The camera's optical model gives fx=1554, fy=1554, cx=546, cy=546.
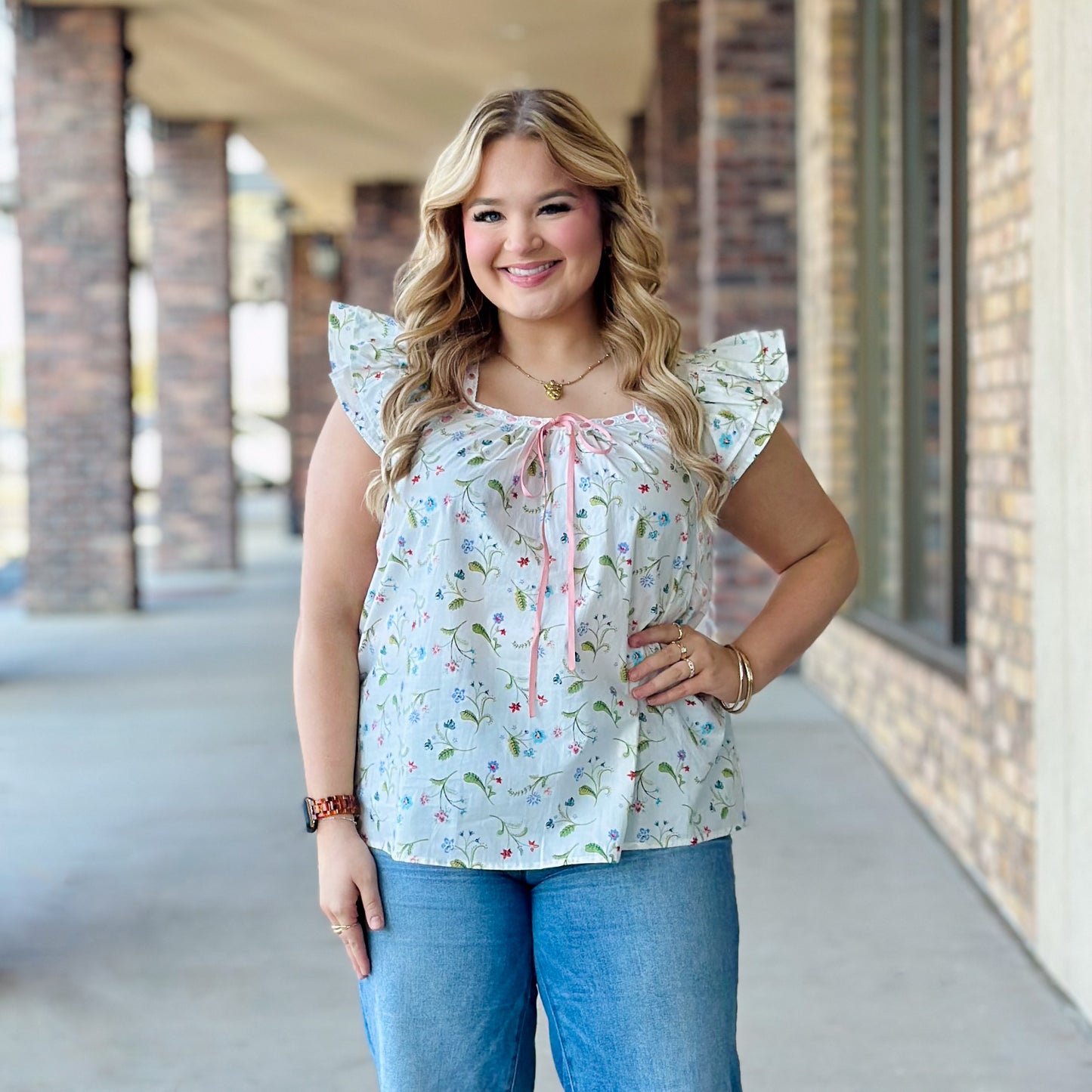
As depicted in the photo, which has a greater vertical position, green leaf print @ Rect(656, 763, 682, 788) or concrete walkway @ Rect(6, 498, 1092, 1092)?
green leaf print @ Rect(656, 763, 682, 788)

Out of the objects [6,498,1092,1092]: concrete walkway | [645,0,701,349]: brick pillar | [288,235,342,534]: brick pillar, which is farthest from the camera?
[288,235,342,534]: brick pillar

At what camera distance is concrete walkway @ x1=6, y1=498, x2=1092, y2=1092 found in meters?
3.07

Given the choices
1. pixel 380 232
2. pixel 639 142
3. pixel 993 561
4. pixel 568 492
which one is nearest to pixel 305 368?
pixel 380 232

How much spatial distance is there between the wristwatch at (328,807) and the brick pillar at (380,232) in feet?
51.4

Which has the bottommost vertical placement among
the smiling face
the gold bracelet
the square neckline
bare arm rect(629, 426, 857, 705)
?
the gold bracelet

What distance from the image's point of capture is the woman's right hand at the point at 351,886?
169 cm

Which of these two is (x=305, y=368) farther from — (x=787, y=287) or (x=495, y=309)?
(x=495, y=309)

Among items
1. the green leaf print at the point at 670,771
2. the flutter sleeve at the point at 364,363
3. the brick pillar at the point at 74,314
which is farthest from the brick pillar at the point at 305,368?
the green leaf print at the point at 670,771

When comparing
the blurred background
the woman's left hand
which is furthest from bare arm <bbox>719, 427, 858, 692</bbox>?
the blurred background

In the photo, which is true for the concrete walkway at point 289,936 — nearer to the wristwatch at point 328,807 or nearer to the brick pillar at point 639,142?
the wristwatch at point 328,807

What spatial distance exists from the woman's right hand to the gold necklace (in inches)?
21.7

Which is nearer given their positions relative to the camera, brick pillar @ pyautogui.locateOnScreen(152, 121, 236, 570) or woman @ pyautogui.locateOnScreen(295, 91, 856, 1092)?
woman @ pyautogui.locateOnScreen(295, 91, 856, 1092)

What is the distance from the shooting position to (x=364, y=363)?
72.4 inches

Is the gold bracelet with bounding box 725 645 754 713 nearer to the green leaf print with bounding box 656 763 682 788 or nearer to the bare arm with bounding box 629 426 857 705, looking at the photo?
the bare arm with bounding box 629 426 857 705
